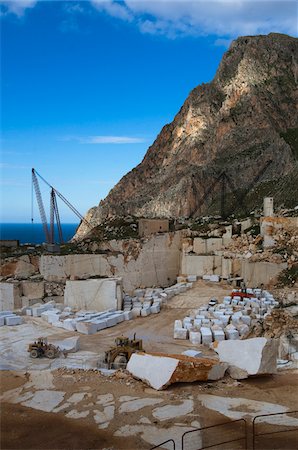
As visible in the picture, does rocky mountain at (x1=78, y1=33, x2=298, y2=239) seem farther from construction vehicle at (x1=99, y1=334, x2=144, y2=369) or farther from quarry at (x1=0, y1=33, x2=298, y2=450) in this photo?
construction vehicle at (x1=99, y1=334, x2=144, y2=369)

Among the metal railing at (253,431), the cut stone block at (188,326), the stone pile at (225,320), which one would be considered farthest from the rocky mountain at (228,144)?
the metal railing at (253,431)

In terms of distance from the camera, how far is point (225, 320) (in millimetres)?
14938

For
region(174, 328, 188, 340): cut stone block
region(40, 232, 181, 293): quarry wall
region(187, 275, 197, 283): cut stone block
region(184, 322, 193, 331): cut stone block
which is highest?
region(40, 232, 181, 293): quarry wall

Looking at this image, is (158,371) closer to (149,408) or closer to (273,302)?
(149,408)

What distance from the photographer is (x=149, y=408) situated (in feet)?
25.3

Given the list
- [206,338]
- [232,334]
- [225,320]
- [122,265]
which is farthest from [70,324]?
[122,265]

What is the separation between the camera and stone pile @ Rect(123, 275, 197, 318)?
17609 mm

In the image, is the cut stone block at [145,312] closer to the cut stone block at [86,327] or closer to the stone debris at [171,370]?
the cut stone block at [86,327]

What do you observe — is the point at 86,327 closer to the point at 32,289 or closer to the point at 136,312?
the point at 136,312

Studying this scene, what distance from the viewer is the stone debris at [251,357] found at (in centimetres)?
914

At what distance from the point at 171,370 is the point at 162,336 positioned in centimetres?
616

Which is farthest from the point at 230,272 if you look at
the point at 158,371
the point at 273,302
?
the point at 158,371

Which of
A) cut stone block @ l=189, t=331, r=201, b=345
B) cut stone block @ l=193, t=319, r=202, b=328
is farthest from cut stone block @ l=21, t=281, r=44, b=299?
cut stone block @ l=189, t=331, r=201, b=345

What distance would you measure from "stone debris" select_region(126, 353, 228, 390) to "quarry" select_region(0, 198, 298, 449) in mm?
22
